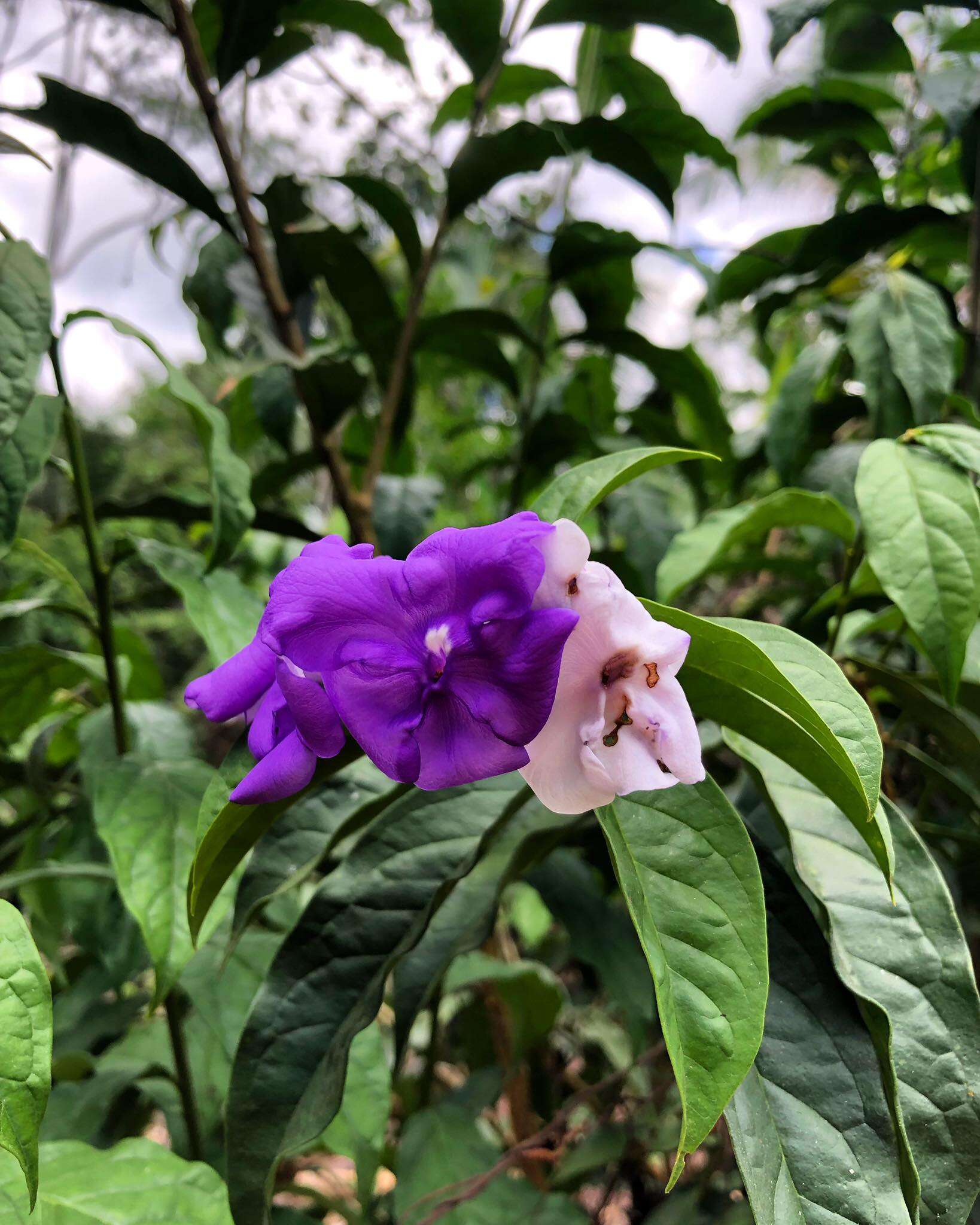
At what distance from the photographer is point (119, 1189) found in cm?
53

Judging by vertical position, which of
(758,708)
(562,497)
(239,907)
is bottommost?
(239,907)

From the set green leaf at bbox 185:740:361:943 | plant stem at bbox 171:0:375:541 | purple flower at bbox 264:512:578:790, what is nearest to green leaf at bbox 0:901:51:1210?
green leaf at bbox 185:740:361:943

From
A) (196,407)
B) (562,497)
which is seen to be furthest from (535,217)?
(562,497)

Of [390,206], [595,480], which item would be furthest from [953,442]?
[390,206]

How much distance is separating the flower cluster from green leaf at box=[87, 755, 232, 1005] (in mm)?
280

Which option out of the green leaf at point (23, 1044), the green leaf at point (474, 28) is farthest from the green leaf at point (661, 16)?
the green leaf at point (23, 1044)

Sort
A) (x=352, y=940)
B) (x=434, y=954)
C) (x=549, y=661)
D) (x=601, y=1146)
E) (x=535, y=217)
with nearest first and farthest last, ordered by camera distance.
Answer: (x=549, y=661) < (x=352, y=940) < (x=434, y=954) < (x=601, y=1146) < (x=535, y=217)

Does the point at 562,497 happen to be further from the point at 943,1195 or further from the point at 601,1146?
the point at 601,1146

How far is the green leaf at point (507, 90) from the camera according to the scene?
1.15 meters

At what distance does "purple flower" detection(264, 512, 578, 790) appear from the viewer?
1.26 ft

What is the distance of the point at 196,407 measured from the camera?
72 centimetres

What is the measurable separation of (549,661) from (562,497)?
0.49ft

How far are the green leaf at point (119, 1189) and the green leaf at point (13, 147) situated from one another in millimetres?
742

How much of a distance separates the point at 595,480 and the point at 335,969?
1.23ft
